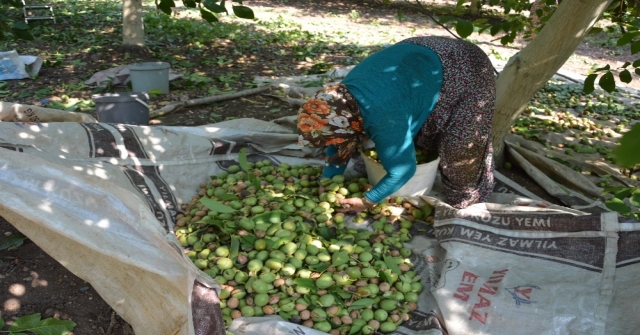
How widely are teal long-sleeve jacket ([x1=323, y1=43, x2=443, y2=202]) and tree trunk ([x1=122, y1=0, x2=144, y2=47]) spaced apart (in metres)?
4.75

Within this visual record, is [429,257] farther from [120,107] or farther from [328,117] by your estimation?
[120,107]

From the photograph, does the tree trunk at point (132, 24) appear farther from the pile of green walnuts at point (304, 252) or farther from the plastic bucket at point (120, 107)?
the pile of green walnuts at point (304, 252)

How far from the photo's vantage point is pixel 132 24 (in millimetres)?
6445

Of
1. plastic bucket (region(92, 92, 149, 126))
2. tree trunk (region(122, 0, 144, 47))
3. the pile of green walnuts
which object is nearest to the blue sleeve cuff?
the pile of green walnuts

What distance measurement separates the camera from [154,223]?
1.98 metres

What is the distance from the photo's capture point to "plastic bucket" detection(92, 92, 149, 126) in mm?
3684

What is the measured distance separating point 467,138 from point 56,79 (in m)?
4.59

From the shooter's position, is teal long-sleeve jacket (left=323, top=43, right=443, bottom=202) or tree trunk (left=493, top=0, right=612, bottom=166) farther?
tree trunk (left=493, top=0, right=612, bottom=166)

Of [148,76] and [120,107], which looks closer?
[120,107]

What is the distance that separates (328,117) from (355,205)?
0.60m

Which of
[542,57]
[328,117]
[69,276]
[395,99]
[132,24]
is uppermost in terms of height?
[542,57]

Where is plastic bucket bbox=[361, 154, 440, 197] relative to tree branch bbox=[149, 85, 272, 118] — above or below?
above

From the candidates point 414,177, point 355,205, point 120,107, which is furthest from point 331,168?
point 120,107

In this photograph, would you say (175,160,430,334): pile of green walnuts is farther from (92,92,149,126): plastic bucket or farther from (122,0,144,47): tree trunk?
(122,0,144,47): tree trunk
